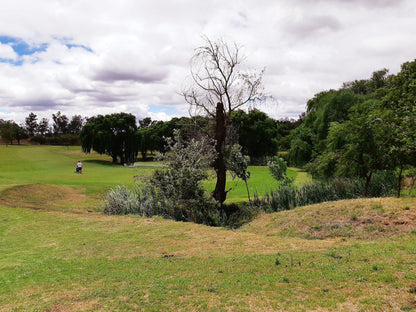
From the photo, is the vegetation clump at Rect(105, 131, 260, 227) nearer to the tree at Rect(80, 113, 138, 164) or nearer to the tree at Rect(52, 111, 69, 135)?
the tree at Rect(80, 113, 138, 164)

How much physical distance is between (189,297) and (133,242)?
518 cm

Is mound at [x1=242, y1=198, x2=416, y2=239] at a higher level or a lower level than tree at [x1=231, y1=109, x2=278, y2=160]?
lower

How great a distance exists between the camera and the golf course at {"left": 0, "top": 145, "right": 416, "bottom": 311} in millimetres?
5320

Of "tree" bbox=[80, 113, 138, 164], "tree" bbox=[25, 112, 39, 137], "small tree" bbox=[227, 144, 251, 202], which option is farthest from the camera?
"tree" bbox=[25, 112, 39, 137]

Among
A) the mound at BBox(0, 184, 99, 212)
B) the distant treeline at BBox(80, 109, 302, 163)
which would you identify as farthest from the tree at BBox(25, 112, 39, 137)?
the mound at BBox(0, 184, 99, 212)

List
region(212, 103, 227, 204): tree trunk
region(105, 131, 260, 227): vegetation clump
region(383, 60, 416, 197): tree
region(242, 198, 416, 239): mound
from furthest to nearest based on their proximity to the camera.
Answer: region(212, 103, 227, 204): tree trunk < region(105, 131, 260, 227): vegetation clump < region(383, 60, 416, 197): tree < region(242, 198, 416, 239): mound

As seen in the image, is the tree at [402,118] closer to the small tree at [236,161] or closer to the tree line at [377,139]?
the tree line at [377,139]

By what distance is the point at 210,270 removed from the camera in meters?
6.94

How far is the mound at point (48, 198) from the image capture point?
1751 cm

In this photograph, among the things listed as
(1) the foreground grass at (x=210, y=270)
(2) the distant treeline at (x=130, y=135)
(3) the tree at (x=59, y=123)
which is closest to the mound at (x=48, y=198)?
(1) the foreground grass at (x=210, y=270)

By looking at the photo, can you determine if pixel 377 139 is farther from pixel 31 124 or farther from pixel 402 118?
pixel 31 124

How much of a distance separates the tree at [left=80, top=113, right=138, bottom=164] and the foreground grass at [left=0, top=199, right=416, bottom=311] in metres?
46.2

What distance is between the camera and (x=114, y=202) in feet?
55.3

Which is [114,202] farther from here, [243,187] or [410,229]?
[410,229]
